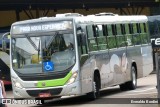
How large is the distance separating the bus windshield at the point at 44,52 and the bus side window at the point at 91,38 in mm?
1162

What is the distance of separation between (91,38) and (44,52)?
6.64 ft

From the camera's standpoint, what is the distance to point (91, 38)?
1895cm

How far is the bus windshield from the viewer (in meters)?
17.5

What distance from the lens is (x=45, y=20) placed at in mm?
18109

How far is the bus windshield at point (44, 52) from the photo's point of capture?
1755 cm

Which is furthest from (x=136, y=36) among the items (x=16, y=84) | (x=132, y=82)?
(x=16, y=84)

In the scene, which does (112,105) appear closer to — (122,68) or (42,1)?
(122,68)

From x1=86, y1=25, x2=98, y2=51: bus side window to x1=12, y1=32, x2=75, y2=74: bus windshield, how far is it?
3.81 feet

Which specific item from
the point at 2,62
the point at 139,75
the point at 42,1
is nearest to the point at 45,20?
the point at 139,75

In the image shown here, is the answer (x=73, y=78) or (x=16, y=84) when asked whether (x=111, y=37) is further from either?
(x=16, y=84)

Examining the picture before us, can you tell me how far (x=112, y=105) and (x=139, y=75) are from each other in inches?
288

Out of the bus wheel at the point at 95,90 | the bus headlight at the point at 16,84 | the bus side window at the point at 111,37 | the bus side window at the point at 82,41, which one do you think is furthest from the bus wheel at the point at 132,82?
the bus headlight at the point at 16,84

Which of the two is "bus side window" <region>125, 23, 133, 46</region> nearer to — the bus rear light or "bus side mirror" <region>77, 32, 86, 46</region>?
"bus side mirror" <region>77, 32, 86, 46</region>

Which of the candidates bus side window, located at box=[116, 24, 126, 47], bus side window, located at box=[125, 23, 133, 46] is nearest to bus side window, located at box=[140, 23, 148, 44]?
bus side window, located at box=[125, 23, 133, 46]
